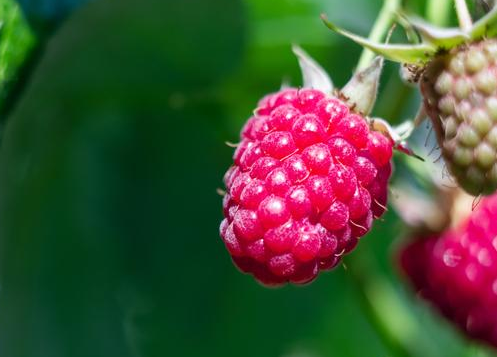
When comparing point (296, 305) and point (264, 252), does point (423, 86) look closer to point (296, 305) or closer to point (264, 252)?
point (264, 252)

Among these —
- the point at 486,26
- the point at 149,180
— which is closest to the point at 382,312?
the point at 149,180

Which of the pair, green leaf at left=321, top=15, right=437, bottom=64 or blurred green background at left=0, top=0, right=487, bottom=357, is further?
blurred green background at left=0, top=0, right=487, bottom=357

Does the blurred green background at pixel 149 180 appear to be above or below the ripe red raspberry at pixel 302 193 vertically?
below

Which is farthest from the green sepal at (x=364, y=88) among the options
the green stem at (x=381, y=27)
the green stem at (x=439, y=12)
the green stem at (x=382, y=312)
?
the green stem at (x=382, y=312)

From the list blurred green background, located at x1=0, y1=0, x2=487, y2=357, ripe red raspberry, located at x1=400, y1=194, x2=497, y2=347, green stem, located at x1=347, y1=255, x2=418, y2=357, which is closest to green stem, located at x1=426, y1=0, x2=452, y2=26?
blurred green background, located at x1=0, y1=0, x2=487, y2=357

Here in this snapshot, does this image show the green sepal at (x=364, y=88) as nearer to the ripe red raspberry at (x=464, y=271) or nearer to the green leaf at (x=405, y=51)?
the green leaf at (x=405, y=51)

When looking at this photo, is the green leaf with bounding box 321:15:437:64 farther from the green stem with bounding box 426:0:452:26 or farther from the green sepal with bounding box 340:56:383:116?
the green stem with bounding box 426:0:452:26

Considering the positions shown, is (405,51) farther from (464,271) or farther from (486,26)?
(464,271)
